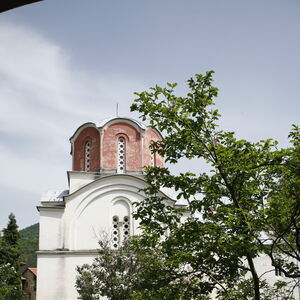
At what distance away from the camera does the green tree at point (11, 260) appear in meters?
20.6

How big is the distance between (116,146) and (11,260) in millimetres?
12092

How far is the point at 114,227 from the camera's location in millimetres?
17328

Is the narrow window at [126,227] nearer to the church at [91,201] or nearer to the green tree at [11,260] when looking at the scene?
the church at [91,201]

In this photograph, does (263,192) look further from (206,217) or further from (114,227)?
(114,227)

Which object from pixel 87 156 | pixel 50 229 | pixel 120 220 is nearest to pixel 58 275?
pixel 50 229

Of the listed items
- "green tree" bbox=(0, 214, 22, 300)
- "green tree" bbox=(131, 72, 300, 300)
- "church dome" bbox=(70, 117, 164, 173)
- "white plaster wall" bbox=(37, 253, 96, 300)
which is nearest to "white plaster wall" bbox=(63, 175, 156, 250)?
"white plaster wall" bbox=(37, 253, 96, 300)

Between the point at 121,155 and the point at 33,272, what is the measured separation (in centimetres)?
1629

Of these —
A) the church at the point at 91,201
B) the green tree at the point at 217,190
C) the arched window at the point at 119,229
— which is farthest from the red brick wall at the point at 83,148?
the green tree at the point at 217,190

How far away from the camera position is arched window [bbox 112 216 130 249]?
669 inches

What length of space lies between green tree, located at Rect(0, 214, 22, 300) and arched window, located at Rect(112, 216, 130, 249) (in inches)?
269

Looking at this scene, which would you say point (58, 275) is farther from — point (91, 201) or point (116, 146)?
point (116, 146)

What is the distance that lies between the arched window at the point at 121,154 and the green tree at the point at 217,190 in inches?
516

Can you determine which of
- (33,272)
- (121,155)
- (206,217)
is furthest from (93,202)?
(33,272)

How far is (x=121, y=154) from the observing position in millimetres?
19422
